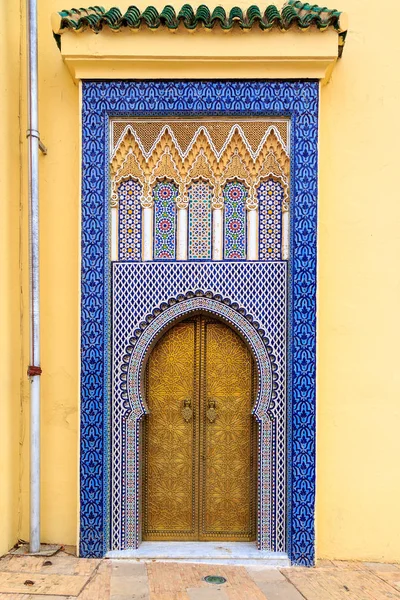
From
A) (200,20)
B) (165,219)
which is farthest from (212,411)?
(200,20)

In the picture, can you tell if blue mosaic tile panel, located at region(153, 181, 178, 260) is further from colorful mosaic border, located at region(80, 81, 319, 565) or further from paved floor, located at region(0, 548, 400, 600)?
paved floor, located at region(0, 548, 400, 600)

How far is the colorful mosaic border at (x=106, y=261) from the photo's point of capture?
387 centimetres

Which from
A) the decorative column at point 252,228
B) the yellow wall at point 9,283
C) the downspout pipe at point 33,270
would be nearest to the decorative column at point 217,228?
the decorative column at point 252,228

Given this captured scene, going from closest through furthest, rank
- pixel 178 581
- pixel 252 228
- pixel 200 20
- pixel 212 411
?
pixel 178 581
pixel 200 20
pixel 252 228
pixel 212 411

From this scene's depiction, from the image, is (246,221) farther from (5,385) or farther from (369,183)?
(5,385)

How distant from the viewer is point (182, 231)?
3990mm

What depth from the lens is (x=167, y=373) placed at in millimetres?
4125

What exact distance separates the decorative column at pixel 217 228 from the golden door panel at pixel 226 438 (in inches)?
22.2

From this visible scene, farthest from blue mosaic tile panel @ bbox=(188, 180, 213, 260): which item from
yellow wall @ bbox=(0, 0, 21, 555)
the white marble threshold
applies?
the white marble threshold

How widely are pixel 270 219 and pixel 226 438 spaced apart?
1741 millimetres

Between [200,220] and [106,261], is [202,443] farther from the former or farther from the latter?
[200,220]

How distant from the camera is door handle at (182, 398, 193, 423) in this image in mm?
4102

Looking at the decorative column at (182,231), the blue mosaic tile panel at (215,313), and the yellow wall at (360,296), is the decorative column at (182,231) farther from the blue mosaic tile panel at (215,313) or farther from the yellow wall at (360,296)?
the yellow wall at (360,296)

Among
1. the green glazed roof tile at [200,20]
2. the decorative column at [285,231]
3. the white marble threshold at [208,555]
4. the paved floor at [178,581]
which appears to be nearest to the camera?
the paved floor at [178,581]
